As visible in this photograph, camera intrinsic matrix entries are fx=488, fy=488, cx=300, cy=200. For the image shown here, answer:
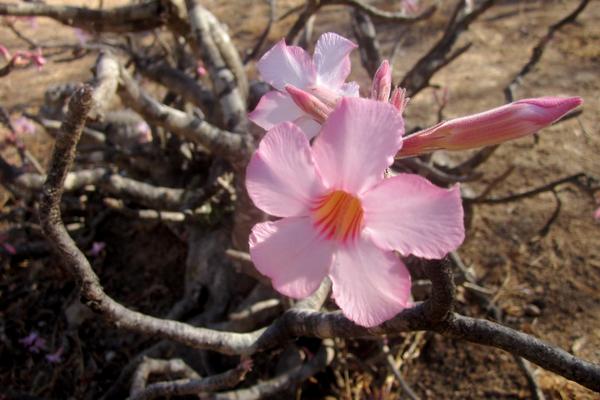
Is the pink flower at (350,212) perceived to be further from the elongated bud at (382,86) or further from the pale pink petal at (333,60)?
the pale pink petal at (333,60)

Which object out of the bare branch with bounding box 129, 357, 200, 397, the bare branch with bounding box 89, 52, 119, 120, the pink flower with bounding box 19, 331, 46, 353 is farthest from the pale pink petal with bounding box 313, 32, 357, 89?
the pink flower with bounding box 19, 331, 46, 353

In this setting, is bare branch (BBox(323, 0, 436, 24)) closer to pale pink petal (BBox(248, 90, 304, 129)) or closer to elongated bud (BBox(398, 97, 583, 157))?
pale pink petal (BBox(248, 90, 304, 129))

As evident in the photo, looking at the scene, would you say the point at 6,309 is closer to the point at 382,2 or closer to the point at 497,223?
the point at 497,223

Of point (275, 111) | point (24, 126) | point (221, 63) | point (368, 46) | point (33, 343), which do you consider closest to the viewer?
point (275, 111)

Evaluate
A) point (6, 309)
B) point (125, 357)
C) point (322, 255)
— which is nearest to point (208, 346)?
point (322, 255)

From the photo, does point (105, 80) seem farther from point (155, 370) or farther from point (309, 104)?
point (155, 370)

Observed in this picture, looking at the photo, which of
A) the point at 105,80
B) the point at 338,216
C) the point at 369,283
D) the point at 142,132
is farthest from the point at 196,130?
the point at 142,132
